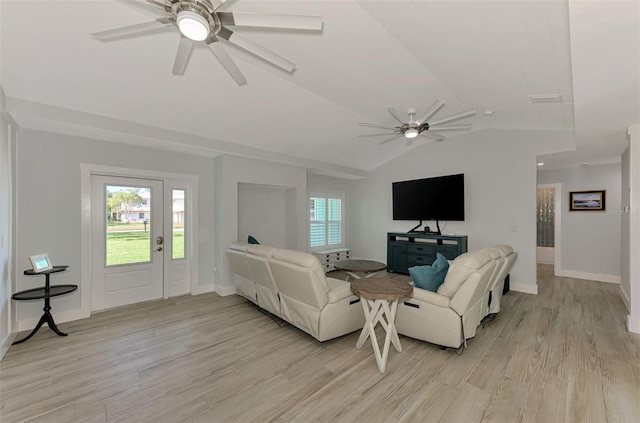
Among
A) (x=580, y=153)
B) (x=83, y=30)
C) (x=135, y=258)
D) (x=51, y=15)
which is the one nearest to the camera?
(x=51, y=15)

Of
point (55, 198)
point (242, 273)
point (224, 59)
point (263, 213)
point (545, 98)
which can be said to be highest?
point (545, 98)

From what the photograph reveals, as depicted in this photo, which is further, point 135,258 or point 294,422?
point 135,258

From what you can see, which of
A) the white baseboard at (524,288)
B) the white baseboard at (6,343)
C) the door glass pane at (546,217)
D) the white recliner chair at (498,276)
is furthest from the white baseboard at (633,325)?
the white baseboard at (6,343)

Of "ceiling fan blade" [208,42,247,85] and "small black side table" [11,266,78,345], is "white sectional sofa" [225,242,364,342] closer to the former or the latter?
"ceiling fan blade" [208,42,247,85]

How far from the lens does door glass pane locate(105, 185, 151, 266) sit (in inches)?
153

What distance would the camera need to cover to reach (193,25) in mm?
1559

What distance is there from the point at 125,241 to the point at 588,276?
8.66 meters

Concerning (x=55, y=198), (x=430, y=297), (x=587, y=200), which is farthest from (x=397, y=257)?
(x=55, y=198)

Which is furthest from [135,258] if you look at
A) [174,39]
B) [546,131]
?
[546,131]

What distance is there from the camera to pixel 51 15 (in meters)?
2.12

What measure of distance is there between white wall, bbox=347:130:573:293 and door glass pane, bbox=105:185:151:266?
5147mm

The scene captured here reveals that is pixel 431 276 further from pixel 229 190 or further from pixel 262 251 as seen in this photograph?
pixel 229 190

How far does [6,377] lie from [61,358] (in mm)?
349

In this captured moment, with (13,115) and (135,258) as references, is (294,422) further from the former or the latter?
(13,115)
